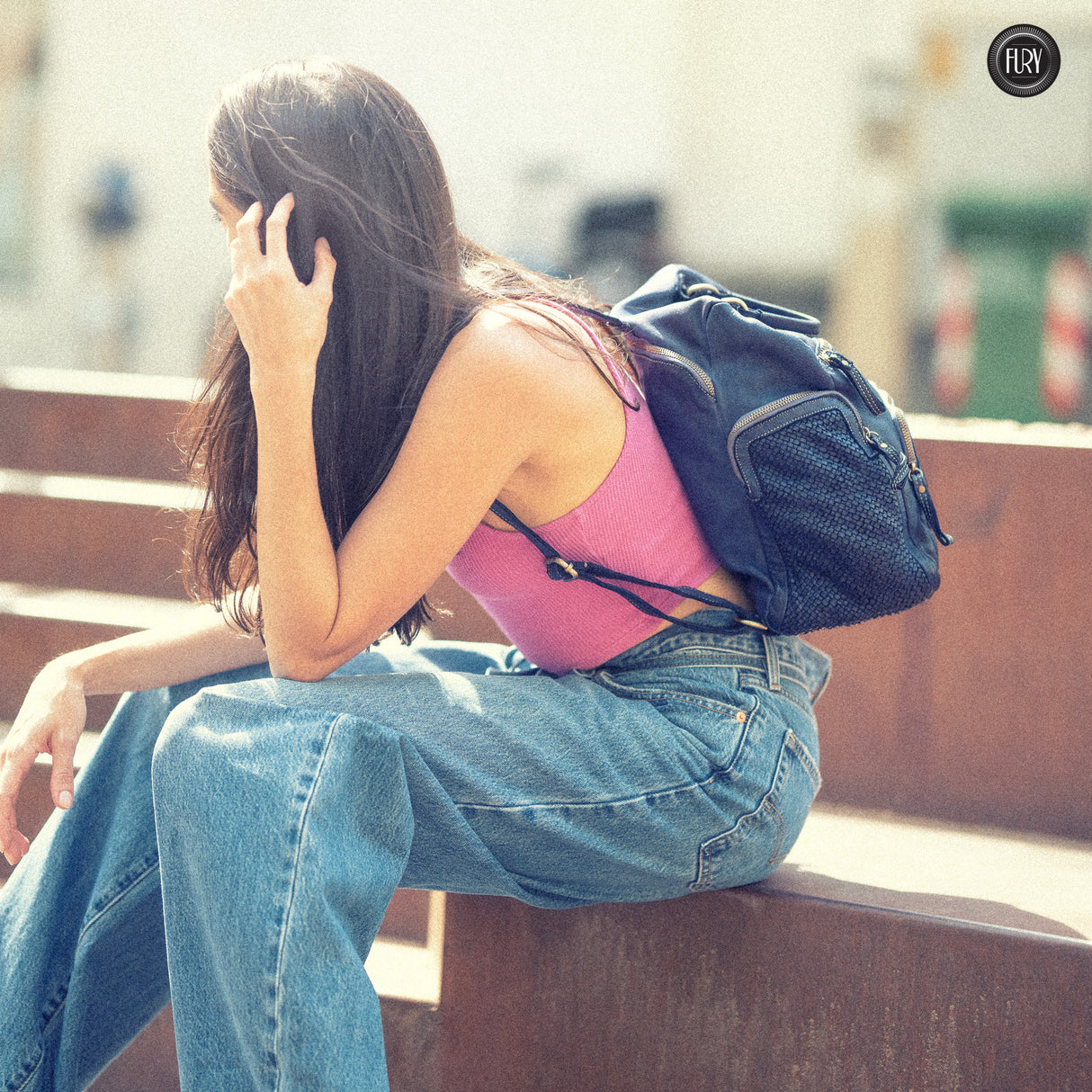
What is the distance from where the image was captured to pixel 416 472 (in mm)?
1431

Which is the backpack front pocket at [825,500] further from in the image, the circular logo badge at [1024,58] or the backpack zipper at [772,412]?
the circular logo badge at [1024,58]

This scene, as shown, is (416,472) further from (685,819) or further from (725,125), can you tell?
(725,125)

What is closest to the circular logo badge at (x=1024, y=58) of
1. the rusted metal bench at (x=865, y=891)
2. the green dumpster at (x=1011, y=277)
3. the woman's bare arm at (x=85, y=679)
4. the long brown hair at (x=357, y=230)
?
the rusted metal bench at (x=865, y=891)

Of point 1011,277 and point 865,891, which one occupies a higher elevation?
point 1011,277

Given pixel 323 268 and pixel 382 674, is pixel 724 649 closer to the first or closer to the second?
pixel 382 674

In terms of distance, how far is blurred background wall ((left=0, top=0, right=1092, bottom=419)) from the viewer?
26.5ft

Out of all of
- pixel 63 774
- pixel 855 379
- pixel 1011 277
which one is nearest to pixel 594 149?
pixel 1011 277

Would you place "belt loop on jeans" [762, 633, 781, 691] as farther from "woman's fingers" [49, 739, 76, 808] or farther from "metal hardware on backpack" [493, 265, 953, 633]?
"woman's fingers" [49, 739, 76, 808]

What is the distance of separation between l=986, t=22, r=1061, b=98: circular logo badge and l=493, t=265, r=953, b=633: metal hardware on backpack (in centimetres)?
179

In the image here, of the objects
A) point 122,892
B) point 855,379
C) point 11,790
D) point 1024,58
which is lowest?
point 122,892

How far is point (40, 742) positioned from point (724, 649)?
0.84m

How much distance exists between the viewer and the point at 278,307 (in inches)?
58.0

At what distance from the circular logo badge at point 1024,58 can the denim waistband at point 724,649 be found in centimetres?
194

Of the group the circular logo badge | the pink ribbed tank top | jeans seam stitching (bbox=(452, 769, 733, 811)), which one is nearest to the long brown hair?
the pink ribbed tank top
